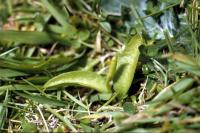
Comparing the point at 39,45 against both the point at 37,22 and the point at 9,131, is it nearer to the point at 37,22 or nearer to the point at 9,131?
the point at 37,22

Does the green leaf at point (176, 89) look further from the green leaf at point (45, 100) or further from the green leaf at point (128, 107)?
the green leaf at point (45, 100)

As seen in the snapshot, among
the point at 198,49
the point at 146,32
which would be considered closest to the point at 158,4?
the point at 146,32

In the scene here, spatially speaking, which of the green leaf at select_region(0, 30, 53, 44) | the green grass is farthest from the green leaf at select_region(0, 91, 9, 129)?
the green leaf at select_region(0, 30, 53, 44)

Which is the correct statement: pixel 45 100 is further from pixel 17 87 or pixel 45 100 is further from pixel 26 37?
pixel 26 37

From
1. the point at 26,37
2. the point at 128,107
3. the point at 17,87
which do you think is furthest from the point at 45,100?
the point at 26,37

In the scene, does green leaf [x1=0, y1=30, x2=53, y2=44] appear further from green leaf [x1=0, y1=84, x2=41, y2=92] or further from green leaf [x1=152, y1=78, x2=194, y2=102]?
green leaf [x1=152, y1=78, x2=194, y2=102]

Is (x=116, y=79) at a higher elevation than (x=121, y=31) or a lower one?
lower

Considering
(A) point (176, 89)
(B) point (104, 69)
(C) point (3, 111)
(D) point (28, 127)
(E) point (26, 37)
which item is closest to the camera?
(A) point (176, 89)
